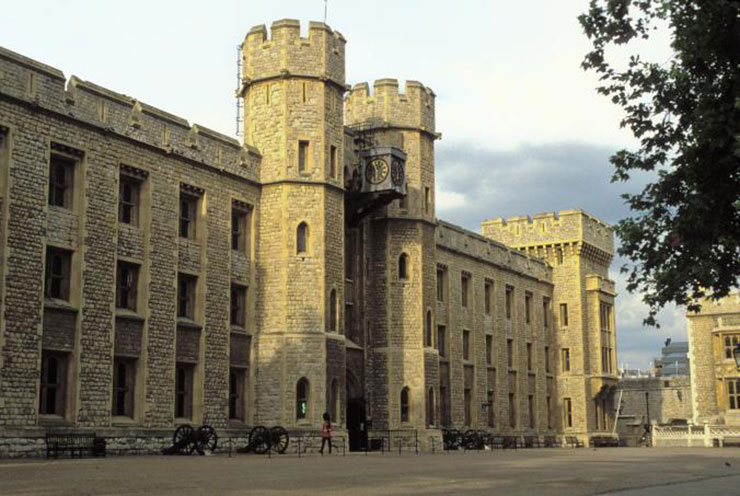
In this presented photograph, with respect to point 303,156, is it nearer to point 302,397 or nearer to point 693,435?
point 302,397

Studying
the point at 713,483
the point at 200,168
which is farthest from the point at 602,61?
the point at 200,168

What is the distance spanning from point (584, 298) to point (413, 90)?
78.0 ft

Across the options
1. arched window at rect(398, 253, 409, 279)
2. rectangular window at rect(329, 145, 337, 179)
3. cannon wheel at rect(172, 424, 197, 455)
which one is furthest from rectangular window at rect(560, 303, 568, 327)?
cannon wheel at rect(172, 424, 197, 455)

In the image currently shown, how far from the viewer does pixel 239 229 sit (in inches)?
1396

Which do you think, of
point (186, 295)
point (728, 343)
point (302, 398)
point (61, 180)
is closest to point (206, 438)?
point (302, 398)

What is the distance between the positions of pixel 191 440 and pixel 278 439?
3.53 m

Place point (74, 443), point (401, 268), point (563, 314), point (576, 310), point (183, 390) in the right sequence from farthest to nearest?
1. point (563, 314)
2. point (576, 310)
3. point (401, 268)
4. point (183, 390)
5. point (74, 443)

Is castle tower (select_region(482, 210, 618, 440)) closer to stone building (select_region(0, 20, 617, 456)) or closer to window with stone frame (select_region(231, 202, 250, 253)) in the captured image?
stone building (select_region(0, 20, 617, 456))

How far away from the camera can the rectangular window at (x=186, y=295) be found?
32.5 m

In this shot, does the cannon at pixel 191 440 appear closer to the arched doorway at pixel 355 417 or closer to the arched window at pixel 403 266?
the arched doorway at pixel 355 417

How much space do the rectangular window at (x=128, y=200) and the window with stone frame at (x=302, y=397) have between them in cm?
796

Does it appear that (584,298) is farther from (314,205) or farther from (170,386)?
(170,386)

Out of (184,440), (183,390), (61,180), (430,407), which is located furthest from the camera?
(430,407)

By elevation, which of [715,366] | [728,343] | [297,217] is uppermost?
[297,217]
